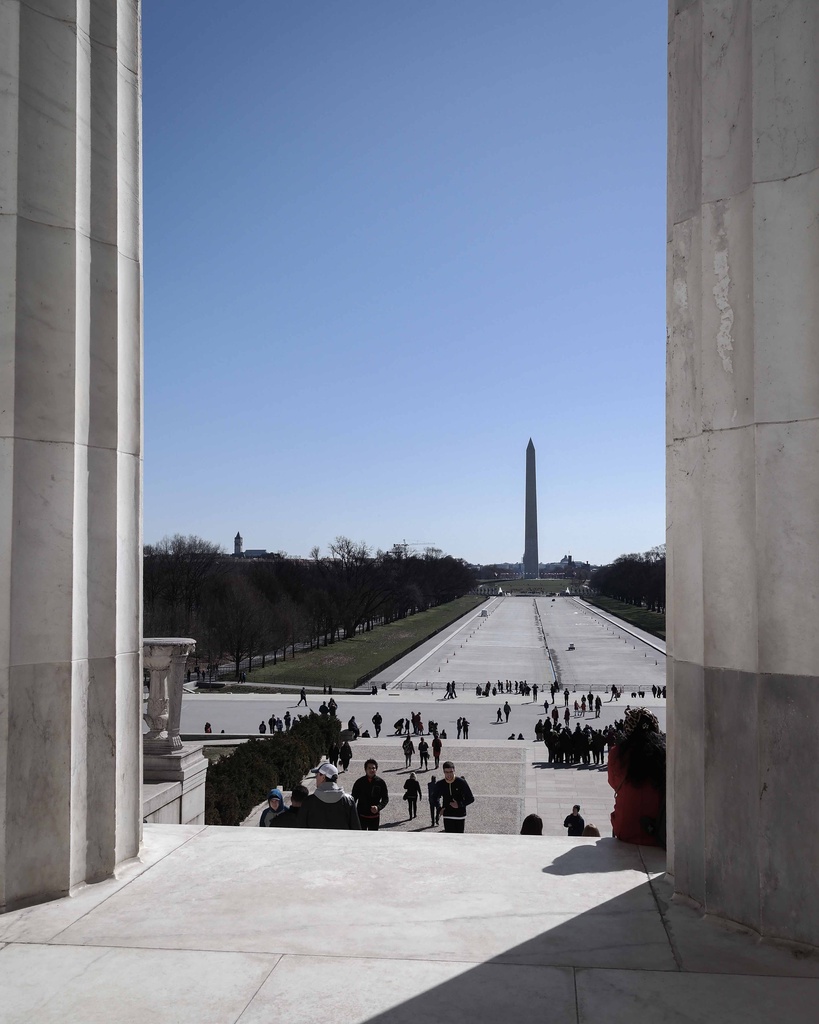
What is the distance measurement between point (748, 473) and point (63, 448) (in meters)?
4.04

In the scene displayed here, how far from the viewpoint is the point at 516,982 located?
425 cm

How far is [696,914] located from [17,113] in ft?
20.1

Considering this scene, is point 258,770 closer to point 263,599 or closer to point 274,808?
point 274,808

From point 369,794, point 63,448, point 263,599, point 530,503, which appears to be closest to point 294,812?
point 369,794

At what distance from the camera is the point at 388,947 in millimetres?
4633

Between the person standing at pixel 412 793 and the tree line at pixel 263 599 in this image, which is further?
the tree line at pixel 263 599

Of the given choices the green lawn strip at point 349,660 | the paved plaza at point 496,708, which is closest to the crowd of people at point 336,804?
the paved plaza at point 496,708

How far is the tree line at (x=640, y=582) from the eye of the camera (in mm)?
135125

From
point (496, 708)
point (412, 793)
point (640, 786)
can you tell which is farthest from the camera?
point (496, 708)

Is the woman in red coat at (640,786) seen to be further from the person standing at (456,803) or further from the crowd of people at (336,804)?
the person standing at (456,803)

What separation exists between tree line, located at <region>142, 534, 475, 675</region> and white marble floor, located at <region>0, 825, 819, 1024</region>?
184 feet

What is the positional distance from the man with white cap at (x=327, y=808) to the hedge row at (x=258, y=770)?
1065 centimetres

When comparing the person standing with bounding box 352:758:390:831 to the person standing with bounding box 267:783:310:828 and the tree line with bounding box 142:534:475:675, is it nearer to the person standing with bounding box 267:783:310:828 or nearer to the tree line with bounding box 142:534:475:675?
the person standing with bounding box 267:783:310:828

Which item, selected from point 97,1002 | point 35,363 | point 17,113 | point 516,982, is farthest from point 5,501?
point 516,982
